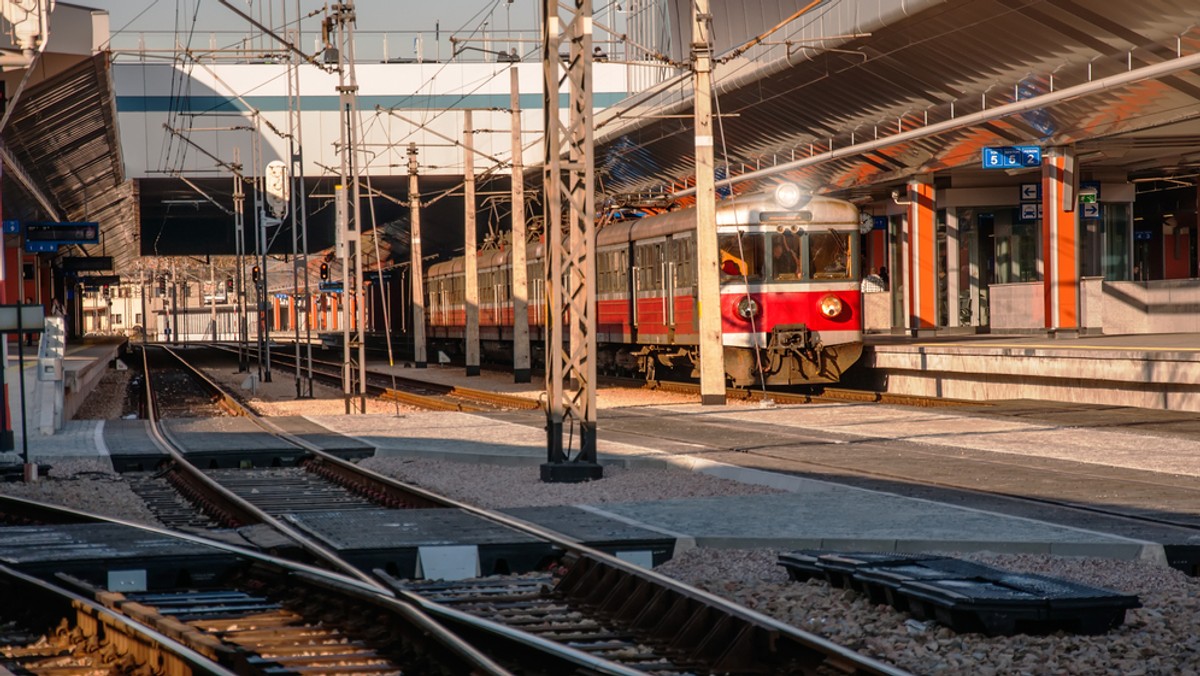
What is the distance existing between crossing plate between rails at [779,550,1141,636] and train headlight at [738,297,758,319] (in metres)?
19.1

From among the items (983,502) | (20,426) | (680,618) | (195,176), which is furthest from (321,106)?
(680,618)

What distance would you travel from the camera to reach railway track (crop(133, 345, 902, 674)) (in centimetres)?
675

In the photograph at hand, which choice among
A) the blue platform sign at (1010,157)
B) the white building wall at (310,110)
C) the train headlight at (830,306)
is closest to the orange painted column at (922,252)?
the blue platform sign at (1010,157)

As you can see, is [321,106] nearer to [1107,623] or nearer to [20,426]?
[20,426]

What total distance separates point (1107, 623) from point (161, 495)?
10.9 meters

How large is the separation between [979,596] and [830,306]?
69.2 feet

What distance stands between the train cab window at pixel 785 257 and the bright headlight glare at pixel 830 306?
0.67 m

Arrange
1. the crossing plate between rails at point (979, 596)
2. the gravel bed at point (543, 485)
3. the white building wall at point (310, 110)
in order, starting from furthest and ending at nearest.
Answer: the white building wall at point (310, 110), the gravel bed at point (543, 485), the crossing plate between rails at point (979, 596)

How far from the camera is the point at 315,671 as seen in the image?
687cm

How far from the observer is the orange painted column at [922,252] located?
133ft

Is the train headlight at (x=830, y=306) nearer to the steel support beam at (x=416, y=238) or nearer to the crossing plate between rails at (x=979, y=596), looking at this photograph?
the steel support beam at (x=416, y=238)

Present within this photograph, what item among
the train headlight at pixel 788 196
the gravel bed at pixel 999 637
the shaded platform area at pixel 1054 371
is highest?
the train headlight at pixel 788 196

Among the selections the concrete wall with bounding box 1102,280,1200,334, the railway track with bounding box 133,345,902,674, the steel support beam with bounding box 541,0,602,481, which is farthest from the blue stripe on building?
the railway track with bounding box 133,345,902,674

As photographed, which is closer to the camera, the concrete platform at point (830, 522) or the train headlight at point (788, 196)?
the concrete platform at point (830, 522)
